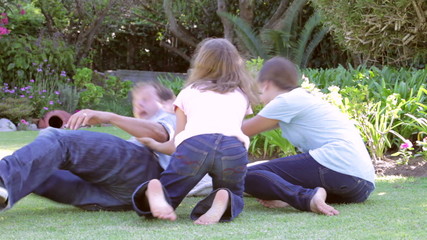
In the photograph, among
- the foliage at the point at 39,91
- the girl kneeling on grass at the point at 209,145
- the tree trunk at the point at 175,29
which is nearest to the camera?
the girl kneeling on grass at the point at 209,145

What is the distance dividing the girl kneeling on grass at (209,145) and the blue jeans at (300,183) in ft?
1.06

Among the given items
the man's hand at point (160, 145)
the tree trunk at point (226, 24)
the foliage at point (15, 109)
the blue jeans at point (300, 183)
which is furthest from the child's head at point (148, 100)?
the tree trunk at point (226, 24)

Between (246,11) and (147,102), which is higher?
(147,102)

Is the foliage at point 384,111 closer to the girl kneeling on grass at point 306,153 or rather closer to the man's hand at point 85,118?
the girl kneeling on grass at point 306,153

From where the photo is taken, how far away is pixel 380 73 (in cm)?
689

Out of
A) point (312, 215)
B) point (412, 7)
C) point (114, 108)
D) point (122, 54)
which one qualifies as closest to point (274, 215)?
point (312, 215)

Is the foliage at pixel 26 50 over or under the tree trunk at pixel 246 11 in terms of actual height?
under

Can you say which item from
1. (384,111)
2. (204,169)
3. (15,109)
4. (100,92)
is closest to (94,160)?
(204,169)

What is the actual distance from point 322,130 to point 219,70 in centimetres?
75

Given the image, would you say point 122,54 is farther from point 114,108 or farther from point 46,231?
point 46,231

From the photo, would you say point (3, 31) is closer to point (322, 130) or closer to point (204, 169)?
point (322, 130)

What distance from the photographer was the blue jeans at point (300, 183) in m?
3.32

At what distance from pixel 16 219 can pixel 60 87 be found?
930cm

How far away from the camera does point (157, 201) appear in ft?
9.40
